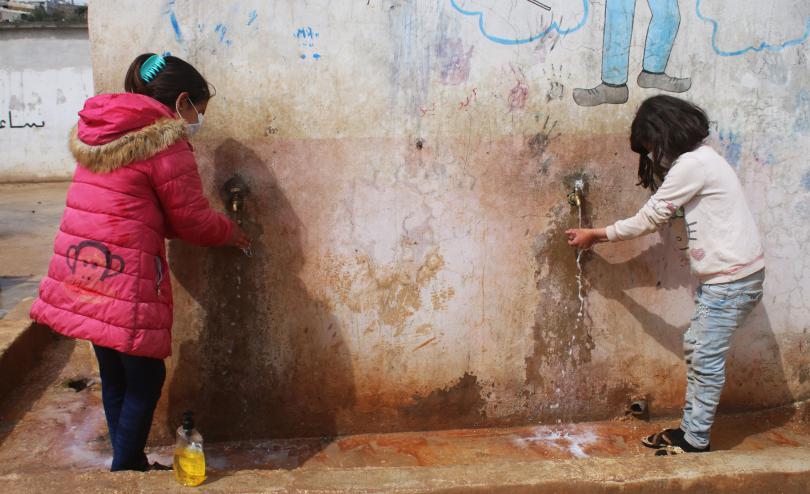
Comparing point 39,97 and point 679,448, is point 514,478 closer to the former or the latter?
point 679,448

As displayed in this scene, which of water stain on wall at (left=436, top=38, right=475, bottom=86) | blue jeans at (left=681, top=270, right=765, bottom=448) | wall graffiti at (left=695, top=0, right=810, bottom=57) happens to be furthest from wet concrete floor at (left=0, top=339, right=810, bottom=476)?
wall graffiti at (left=695, top=0, right=810, bottom=57)

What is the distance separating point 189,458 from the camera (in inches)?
92.5

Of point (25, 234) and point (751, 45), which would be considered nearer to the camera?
point (751, 45)

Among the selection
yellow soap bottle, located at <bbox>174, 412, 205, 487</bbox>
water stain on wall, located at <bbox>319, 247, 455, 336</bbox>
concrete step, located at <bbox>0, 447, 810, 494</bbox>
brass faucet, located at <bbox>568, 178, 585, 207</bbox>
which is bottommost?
concrete step, located at <bbox>0, 447, 810, 494</bbox>

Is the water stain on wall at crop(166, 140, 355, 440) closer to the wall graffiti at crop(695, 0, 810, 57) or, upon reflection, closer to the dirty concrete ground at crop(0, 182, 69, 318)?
the wall graffiti at crop(695, 0, 810, 57)

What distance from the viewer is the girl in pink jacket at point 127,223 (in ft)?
7.05

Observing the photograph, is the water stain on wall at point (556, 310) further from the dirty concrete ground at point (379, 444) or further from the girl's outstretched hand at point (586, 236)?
the dirty concrete ground at point (379, 444)

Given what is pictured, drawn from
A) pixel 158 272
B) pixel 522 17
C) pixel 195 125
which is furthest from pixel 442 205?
pixel 158 272

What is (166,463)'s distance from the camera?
2805mm

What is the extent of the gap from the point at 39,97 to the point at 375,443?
47.1 ft

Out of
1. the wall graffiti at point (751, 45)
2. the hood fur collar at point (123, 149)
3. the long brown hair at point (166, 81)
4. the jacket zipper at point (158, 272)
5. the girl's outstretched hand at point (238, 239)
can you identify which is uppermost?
the wall graffiti at point (751, 45)

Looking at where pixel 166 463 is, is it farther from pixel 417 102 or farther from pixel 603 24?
pixel 603 24

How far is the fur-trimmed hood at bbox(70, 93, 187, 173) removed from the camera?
2.14 metres

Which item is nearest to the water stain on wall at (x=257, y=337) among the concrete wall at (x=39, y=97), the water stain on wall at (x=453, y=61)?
the water stain on wall at (x=453, y=61)
